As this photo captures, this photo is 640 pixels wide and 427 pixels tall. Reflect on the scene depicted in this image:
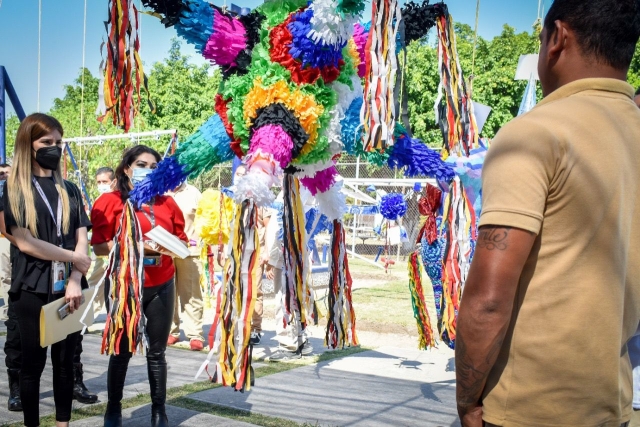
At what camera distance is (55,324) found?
9.68 feet

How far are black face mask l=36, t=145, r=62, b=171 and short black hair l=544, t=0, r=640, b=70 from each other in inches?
95.4

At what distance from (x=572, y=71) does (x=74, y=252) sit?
2.48 m

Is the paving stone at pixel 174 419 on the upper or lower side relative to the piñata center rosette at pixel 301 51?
lower

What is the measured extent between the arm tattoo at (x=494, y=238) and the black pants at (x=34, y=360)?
7.76 feet

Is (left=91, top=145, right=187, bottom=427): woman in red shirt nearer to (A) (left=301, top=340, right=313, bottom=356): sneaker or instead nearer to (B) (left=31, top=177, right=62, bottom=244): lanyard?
(B) (left=31, top=177, right=62, bottom=244): lanyard

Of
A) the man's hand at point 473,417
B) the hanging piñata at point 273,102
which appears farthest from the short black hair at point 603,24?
the hanging piñata at point 273,102

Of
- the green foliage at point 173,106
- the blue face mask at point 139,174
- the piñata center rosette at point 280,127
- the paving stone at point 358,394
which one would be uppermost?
the green foliage at point 173,106

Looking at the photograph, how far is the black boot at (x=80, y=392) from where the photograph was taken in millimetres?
3984

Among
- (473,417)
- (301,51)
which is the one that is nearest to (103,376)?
(301,51)

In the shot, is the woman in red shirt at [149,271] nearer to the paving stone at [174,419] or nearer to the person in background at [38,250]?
the paving stone at [174,419]

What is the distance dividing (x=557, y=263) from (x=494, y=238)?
0.43 ft

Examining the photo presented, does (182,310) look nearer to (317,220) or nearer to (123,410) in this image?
(317,220)

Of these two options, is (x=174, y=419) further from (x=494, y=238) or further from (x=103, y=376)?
(x=494, y=238)

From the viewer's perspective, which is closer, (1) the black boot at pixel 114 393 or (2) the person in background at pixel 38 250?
(2) the person in background at pixel 38 250
